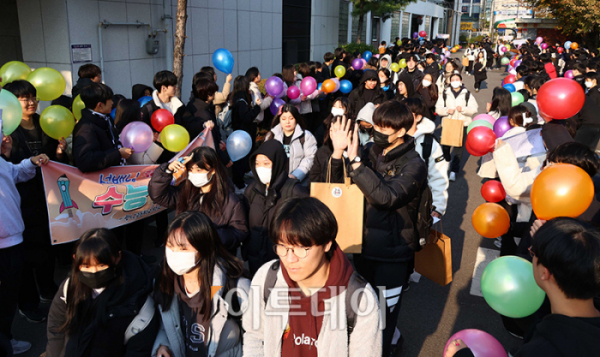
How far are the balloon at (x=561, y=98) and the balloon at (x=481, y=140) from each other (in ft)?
1.88

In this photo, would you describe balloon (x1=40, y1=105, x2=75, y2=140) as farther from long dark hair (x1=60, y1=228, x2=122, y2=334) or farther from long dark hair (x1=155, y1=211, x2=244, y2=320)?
long dark hair (x1=155, y1=211, x2=244, y2=320)

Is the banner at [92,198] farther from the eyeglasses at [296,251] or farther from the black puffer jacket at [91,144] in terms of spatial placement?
the eyeglasses at [296,251]

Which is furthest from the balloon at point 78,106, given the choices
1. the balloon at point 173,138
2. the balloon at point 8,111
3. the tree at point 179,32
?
the tree at point 179,32

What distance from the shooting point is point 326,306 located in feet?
6.38

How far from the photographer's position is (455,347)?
2.01 metres

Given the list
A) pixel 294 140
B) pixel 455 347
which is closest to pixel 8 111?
pixel 294 140

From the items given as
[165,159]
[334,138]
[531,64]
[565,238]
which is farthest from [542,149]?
[531,64]

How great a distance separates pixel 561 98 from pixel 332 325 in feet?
11.5

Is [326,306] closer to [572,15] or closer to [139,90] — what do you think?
[139,90]

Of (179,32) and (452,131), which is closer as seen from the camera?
(452,131)

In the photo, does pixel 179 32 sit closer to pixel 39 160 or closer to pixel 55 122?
pixel 55 122

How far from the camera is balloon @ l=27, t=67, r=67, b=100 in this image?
4.32m

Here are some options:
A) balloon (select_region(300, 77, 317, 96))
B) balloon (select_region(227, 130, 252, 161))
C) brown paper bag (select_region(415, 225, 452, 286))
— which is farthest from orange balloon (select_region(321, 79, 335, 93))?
brown paper bag (select_region(415, 225, 452, 286))

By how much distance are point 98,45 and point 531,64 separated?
29.2 ft
